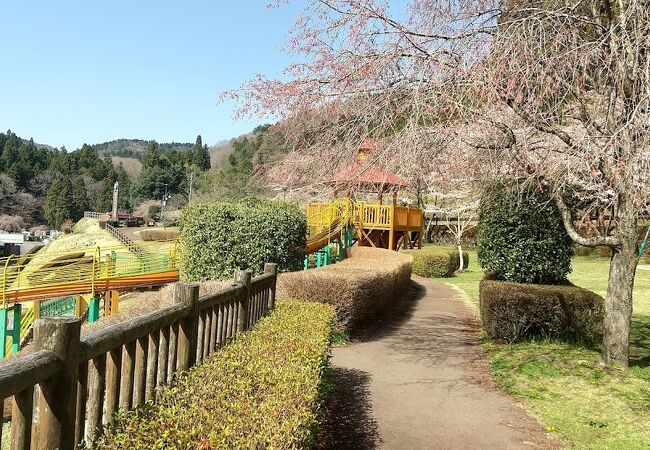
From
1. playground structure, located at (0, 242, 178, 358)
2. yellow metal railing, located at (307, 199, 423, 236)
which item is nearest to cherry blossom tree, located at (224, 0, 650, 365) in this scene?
playground structure, located at (0, 242, 178, 358)

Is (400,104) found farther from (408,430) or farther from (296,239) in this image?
(296,239)

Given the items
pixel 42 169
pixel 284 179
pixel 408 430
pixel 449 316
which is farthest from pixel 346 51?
pixel 42 169

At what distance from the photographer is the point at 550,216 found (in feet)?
31.1

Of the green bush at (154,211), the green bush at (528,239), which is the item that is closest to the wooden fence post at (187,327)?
the green bush at (528,239)

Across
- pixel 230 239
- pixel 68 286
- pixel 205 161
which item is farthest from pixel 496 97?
pixel 205 161

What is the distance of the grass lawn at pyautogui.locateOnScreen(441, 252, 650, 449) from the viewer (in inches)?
209

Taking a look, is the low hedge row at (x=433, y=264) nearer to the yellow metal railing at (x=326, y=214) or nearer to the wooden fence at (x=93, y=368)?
the yellow metal railing at (x=326, y=214)

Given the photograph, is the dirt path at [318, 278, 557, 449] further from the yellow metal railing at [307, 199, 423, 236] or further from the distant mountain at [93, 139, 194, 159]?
the distant mountain at [93, 139, 194, 159]

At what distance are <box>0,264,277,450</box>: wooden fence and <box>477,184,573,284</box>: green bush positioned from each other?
6.79 metres

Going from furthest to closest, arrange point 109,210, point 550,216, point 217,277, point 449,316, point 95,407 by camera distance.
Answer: point 109,210
point 449,316
point 217,277
point 550,216
point 95,407

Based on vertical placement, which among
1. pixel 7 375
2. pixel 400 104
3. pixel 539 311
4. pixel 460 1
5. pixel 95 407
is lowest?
pixel 539 311

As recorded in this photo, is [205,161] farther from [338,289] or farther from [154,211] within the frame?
[338,289]

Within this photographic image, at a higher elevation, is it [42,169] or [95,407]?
[42,169]

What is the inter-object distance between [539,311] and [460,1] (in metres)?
5.03
